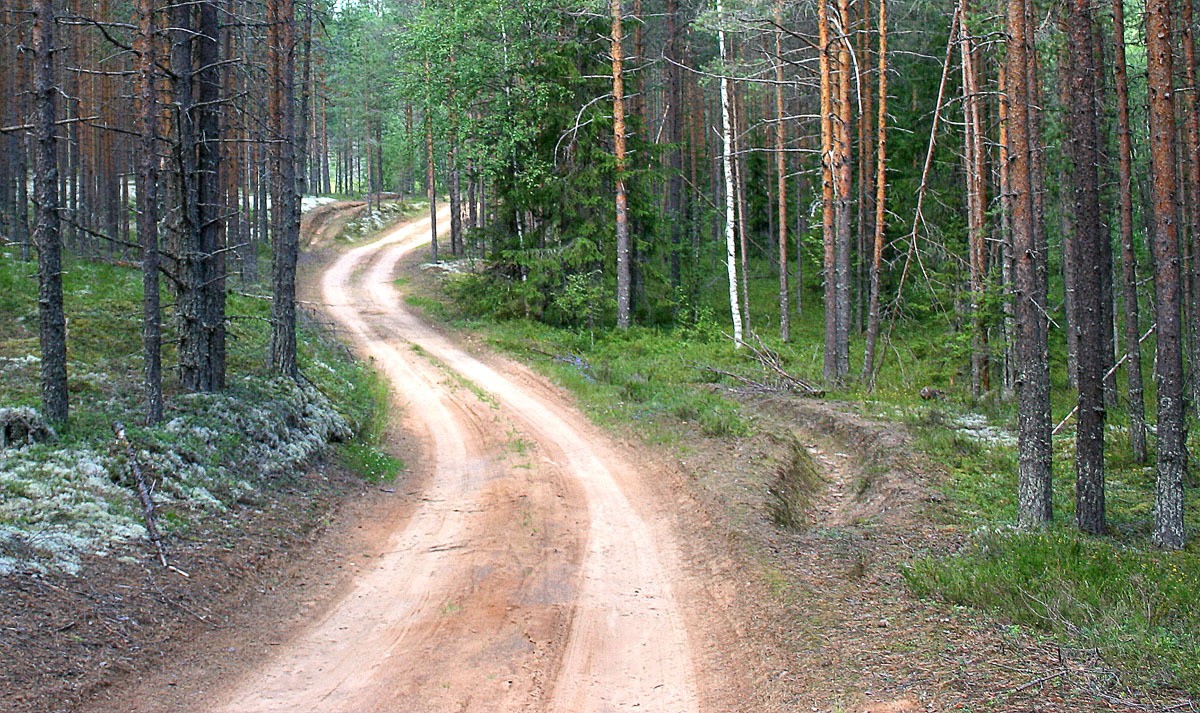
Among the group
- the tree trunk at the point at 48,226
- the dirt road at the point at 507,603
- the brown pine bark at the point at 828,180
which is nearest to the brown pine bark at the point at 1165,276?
the dirt road at the point at 507,603

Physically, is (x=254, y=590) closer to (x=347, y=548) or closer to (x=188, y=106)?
(x=347, y=548)

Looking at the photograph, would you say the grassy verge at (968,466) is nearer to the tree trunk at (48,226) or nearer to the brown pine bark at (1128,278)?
the brown pine bark at (1128,278)

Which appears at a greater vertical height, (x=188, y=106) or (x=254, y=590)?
(x=188, y=106)

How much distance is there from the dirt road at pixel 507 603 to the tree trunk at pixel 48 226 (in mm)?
4093

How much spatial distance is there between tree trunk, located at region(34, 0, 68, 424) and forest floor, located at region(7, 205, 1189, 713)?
2.86 metres

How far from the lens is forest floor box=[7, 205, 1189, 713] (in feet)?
20.0

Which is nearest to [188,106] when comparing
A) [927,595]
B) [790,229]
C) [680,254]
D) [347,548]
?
[347,548]

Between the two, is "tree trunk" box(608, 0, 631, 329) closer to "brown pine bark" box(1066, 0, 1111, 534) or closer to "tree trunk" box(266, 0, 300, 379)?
"tree trunk" box(266, 0, 300, 379)

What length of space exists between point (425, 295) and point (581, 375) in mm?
15770

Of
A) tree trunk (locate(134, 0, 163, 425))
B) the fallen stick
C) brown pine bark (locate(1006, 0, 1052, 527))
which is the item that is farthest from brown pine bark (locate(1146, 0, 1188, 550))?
tree trunk (locate(134, 0, 163, 425))

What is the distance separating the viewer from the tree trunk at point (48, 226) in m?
9.61

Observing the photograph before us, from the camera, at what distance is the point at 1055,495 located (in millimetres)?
12664

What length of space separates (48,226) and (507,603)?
671 cm

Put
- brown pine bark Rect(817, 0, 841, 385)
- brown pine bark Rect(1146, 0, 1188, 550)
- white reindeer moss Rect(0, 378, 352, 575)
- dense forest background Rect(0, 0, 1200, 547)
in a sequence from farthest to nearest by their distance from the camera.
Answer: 1. brown pine bark Rect(817, 0, 841, 385)
2. dense forest background Rect(0, 0, 1200, 547)
3. brown pine bark Rect(1146, 0, 1188, 550)
4. white reindeer moss Rect(0, 378, 352, 575)
